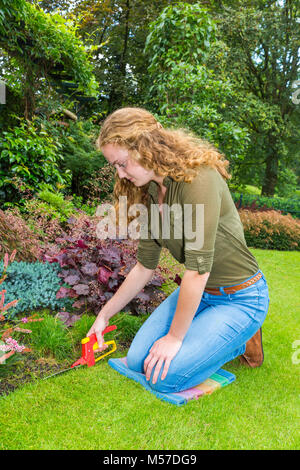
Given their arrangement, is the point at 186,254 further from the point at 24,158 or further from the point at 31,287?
the point at 24,158

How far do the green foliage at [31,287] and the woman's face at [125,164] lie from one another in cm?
148

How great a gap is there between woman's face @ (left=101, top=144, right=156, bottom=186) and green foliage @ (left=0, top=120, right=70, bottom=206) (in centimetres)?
319

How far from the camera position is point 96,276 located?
11.0 ft

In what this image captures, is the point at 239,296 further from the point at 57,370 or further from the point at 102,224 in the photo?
the point at 102,224

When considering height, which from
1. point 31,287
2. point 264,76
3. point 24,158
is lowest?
point 31,287

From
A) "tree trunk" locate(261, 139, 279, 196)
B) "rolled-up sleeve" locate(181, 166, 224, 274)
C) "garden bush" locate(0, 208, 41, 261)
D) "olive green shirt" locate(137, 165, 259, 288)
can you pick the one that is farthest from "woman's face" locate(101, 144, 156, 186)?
"tree trunk" locate(261, 139, 279, 196)

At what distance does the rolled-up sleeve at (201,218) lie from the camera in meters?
2.02

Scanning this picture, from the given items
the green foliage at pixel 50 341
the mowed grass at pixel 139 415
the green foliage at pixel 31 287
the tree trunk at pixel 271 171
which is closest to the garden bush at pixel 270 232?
the green foliage at pixel 31 287

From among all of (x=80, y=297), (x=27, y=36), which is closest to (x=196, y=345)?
(x=80, y=297)

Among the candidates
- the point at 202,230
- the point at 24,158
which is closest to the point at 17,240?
the point at 24,158

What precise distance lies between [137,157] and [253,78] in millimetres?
17868

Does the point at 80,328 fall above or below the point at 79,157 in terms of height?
below

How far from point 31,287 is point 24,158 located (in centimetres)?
269

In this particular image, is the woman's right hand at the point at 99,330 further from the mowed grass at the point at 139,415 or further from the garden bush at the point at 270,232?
the garden bush at the point at 270,232
